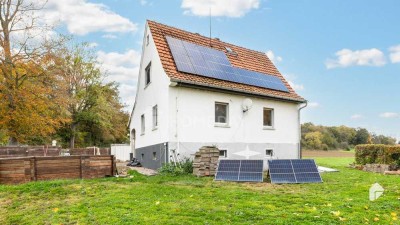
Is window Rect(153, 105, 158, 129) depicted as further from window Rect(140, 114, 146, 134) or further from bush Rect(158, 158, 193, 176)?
bush Rect(158, 158, 193, 176)

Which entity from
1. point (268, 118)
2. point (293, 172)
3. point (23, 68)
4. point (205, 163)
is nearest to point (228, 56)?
point (268, 118)

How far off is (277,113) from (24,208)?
12.8m

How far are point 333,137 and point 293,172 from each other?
150 ft

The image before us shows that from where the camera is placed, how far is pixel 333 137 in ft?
169

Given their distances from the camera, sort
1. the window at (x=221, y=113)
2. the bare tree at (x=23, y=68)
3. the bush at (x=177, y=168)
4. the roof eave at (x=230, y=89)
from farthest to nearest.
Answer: the bare tree at (x=23, y=68)
the window at (x=221, y=113)
the roof eave at (x=230, y=89)
the bush at (x=177, y=168)

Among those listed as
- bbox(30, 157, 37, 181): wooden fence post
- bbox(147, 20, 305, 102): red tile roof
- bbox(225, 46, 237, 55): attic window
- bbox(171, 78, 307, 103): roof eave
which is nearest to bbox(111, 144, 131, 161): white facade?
bbox(147, 20, 305, 102): red tile roof

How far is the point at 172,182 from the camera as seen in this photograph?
965cm

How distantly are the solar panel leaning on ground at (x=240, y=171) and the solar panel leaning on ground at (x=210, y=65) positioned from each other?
16.0ft

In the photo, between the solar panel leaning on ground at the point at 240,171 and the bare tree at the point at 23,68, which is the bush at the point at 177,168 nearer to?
the solar panel leaning on ground at the point at 240,171

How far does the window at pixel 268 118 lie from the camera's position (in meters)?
16.2

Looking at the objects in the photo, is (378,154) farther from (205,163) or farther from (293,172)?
(205,163)

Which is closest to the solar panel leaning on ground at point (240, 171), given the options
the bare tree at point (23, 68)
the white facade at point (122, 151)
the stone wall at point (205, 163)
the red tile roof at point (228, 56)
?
the stone wall at point (205, 163)

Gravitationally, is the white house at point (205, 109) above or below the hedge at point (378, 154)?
above

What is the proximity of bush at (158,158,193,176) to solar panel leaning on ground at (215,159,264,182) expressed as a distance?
178 cm
